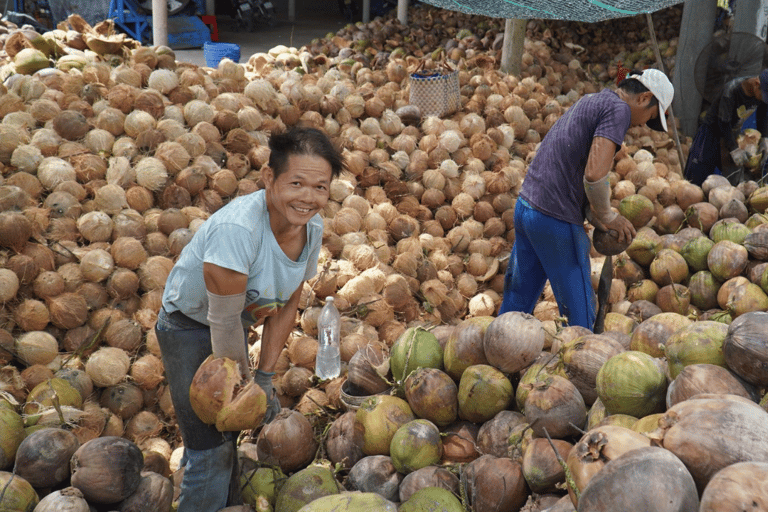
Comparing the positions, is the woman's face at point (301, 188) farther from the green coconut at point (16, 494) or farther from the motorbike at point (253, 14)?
the motorbike at point (253, 14)

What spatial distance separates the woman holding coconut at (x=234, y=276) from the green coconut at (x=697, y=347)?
1236 millimetres

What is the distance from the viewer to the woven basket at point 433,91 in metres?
6.37

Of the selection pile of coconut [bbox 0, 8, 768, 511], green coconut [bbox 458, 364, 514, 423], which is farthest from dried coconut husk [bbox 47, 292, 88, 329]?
green coconut [bbox 458, 364, 514, 423]

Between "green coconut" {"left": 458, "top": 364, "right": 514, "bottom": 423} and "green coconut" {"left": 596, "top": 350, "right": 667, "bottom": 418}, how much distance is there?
1.37 feet

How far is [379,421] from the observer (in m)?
2.29

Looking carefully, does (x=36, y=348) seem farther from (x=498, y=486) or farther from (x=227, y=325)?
(x=498, y=486)

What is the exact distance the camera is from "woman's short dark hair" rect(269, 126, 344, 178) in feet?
6.74

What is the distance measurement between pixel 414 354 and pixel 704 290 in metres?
2.89

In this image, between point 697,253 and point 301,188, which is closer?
point 301,188

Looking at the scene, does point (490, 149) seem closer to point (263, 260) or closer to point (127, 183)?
point (127, 183)

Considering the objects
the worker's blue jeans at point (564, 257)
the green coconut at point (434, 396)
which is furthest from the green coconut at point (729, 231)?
the green coconut at point (434, 396)

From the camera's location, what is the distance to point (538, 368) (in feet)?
7.17

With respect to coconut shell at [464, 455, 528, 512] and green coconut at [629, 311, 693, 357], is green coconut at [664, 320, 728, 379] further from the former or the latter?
coconut shell at [464, 455, 528, 512]

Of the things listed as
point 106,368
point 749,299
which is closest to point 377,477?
point 106,368
